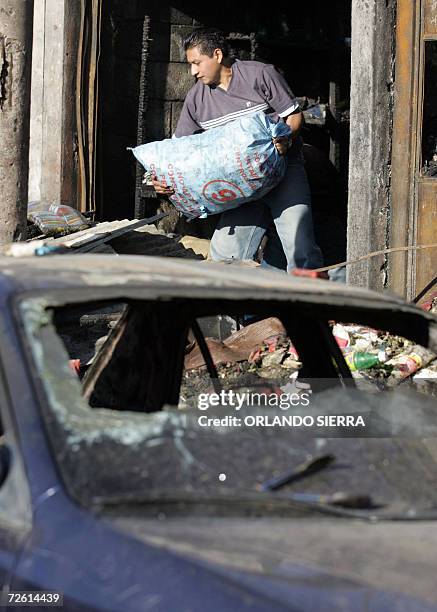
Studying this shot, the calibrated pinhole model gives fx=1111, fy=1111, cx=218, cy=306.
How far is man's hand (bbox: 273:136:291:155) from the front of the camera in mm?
6992

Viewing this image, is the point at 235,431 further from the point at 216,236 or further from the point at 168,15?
the point at 168,15

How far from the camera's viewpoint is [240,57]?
434 inches

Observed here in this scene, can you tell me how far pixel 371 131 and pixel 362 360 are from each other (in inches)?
71.2

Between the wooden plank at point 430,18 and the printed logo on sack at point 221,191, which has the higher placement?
the wooden plank at point 430,18

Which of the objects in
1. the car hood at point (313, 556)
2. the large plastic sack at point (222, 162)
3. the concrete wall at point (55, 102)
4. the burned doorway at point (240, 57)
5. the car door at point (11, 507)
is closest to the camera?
the car hood at point (313, 556)

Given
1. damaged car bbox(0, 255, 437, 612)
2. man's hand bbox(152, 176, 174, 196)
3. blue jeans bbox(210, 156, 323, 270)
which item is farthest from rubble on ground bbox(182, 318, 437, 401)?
damaged car bbox(0, 255, 437, 612)

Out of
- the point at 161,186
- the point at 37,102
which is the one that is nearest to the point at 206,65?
the point at 161,186

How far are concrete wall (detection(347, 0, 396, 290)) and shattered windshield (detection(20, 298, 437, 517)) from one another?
3.66m

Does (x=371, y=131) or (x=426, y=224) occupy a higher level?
(x=371, y=131)

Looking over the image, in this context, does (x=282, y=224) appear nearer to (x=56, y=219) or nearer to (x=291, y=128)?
(x=291, y=128)

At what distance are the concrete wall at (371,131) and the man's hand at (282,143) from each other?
0.73 m

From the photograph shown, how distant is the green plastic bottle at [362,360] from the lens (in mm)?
6531

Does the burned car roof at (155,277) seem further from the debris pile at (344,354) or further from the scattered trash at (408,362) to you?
the scattered trash at (408,362)

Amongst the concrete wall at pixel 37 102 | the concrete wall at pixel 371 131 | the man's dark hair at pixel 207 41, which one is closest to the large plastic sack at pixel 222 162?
the man's dark hair at pixel 207 41
